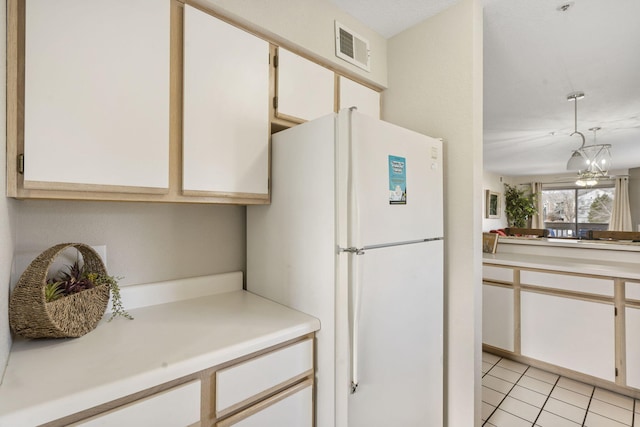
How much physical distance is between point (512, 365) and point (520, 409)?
0.66 meters

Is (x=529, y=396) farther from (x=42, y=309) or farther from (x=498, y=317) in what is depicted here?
(x=42, y=309)

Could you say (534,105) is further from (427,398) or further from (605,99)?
(427,398)

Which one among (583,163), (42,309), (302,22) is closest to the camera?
(42,309)

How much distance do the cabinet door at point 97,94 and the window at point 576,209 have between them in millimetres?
9091

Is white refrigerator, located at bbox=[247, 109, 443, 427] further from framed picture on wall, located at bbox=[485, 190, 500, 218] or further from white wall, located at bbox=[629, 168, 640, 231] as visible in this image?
white wall, located at bbox=[629, 168, 640, 231]

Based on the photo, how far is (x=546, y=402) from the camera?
212 cm

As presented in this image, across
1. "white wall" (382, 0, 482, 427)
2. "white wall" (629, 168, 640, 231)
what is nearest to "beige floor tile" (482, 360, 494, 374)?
"white wall" (382, 0, 482, 427)

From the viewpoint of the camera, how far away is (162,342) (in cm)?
104

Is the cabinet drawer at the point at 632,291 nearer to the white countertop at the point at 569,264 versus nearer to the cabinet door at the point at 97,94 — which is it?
the white countertop at the point at 569,264

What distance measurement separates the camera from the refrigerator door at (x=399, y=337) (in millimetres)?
1211

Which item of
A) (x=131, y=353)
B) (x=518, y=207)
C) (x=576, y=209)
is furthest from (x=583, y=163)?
(x=576, y=209)

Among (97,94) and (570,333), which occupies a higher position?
(97,94)

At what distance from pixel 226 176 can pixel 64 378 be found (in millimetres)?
845

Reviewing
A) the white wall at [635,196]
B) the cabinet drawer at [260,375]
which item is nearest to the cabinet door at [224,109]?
the cabinet drawer at [260,375]
